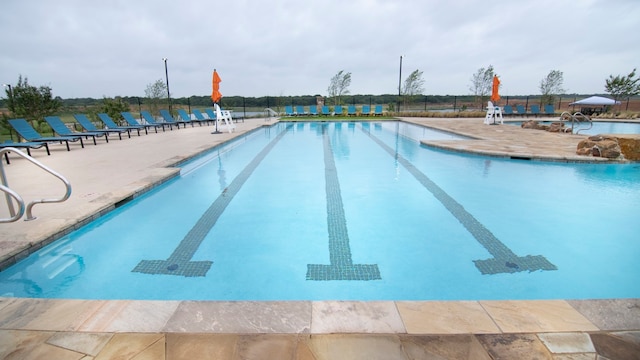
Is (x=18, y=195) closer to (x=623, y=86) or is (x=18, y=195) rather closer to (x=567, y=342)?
(x=567, y=342)

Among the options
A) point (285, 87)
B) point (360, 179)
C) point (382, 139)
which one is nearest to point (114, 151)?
point (360, 179)

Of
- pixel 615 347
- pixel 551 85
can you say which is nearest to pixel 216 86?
pixel 615 347

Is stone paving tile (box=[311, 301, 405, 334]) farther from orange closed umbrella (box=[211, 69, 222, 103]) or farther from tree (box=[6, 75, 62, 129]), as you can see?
tree (box=[6, 75, 62, 129])

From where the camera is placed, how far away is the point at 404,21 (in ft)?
50.6

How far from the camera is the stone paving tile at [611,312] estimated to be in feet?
5.44

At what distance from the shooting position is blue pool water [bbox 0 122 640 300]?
101 inches

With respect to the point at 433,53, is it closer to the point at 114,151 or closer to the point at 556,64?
the point at 556,64

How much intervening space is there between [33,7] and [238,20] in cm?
800

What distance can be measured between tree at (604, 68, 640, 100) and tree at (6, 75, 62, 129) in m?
34.7

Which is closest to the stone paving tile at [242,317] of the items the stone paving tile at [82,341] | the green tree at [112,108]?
the stone paving tile at [82,341]

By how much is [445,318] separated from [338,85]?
26.3 m

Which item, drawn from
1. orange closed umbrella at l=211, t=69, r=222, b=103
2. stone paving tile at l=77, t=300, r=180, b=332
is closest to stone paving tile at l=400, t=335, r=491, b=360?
stone paving tile at l=77, t=300, r=180, b=332

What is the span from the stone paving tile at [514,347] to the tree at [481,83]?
26.8m

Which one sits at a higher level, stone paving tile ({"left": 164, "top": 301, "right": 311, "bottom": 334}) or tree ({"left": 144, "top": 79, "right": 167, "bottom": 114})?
tree ({"left": 144, "top": 79, "right": 167, "bottom": 114})
